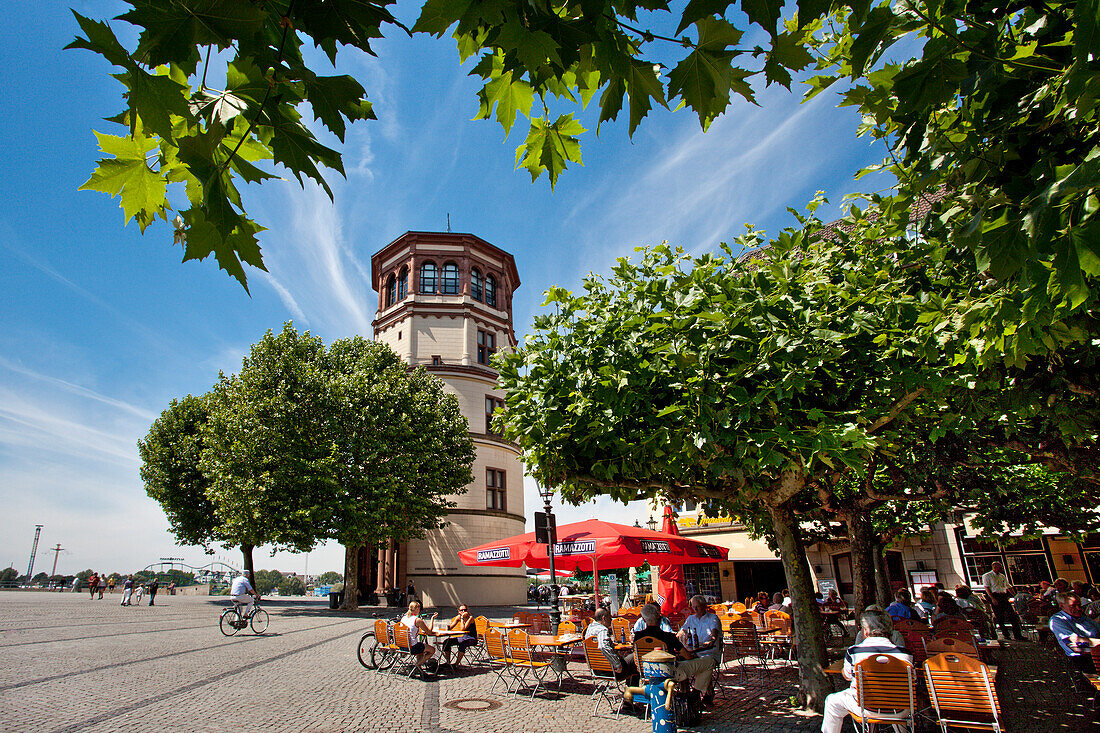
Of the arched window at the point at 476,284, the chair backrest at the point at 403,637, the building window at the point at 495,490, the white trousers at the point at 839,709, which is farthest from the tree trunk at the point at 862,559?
the arched window at the point at 476,284

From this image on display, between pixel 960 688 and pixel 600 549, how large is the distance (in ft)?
20.6

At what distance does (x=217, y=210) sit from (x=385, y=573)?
34.3 m

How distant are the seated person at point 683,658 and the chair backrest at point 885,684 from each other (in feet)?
6.79

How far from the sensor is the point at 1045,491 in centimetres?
1545

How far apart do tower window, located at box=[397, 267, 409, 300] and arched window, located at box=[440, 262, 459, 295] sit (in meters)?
2.39

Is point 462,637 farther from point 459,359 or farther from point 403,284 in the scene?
point 403,284

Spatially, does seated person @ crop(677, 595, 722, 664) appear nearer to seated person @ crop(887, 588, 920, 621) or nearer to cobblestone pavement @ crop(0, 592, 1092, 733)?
cobblestone pavement @ crop(0, 592, 1092, 733)

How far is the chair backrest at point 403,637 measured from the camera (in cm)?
1080

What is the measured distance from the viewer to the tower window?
3728 centimetres

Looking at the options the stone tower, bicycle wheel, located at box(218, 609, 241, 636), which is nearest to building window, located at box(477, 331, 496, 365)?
the stone tower

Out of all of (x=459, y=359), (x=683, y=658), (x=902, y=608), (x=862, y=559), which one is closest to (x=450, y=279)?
(x=459, y=359)

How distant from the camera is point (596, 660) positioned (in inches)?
349

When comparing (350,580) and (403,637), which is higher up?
(350,580)

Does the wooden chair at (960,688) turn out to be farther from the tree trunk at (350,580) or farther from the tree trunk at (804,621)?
the tree trunk at (350,580)
